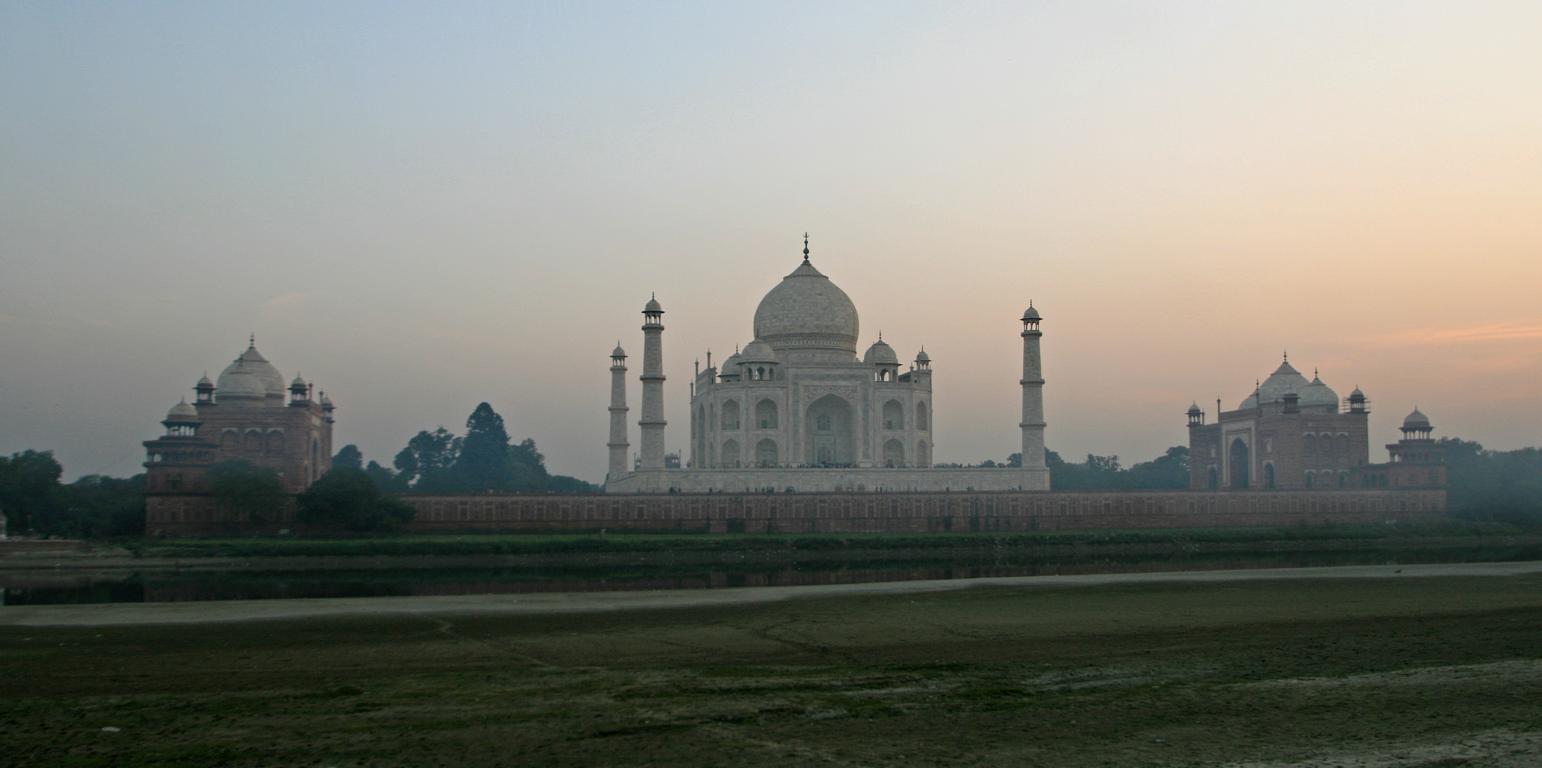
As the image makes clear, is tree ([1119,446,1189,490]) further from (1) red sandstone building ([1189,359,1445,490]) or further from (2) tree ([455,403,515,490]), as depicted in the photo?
(2) tree ([455,403,515,490])

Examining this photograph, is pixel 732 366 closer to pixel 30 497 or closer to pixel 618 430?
pixel 618 430

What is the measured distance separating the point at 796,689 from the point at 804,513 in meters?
31.6

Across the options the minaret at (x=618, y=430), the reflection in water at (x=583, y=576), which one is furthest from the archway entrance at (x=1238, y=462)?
the minaret at (x=618, y=430)

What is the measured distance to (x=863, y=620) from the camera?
60.3 feet

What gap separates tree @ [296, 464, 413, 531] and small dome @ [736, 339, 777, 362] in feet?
50.5

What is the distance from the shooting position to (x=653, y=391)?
153 feet

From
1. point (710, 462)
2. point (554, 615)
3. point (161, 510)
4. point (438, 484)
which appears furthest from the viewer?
point (438, 484)

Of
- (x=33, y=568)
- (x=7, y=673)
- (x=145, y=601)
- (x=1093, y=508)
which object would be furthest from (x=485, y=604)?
(x=1093, y=508)

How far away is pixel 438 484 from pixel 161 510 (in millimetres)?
24930

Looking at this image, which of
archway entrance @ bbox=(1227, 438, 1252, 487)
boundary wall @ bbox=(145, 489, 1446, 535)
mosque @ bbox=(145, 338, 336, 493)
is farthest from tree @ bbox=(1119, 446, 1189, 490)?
mosque @ bbox=(145, 338, 336, 493)

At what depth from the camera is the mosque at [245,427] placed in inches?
1991

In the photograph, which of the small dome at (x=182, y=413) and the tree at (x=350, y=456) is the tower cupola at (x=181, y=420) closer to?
the small dome at (x=182, y=413)

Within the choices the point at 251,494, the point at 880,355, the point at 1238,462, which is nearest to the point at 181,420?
the point at 251,494

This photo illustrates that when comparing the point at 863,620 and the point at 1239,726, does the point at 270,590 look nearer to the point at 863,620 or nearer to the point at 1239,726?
the point at 863,620
